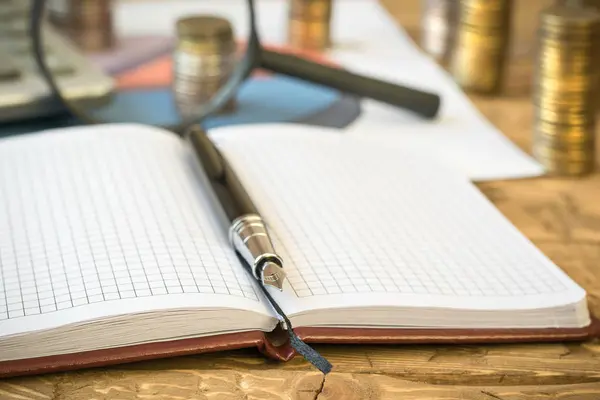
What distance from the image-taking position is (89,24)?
1.15 metres

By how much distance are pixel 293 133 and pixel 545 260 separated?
263 millimetres

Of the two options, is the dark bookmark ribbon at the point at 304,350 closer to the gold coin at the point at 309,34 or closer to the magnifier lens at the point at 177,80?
the magnifier lens at the point at 177,80

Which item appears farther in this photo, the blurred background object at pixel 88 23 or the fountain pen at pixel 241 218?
the blurred background object at pixel 88 23

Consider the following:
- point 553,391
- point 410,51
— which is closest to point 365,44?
point 410,51

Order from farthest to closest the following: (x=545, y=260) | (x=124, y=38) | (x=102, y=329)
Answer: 1. (x=124, y=38)
2. (x=545, y=260)
3. (x=102, y=329)

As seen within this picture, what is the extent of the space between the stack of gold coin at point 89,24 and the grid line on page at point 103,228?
447mm

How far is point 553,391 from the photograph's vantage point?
0.53 meters

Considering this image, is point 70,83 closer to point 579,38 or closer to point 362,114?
point 362,114

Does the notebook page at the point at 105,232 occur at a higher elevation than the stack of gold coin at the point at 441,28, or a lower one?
higher

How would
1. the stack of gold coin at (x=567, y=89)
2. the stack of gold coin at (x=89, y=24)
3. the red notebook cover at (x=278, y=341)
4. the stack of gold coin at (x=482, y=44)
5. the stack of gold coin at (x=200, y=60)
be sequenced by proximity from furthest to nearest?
1. the stack of gold coin at (x=89, y=24)
2. the stack of gold coin at (x=482, y=44)
3. the stack of gold coin at (x=200, y=60)
4. the stack of gold coin at (x=567, y=89)
5. the red notebook cover at (x=278, y=341)

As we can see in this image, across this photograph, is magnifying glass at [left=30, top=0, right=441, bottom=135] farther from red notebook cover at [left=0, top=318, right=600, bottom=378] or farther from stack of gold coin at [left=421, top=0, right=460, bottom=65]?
red notebook cover at [left=0, top=318, right=600, bottom=378]

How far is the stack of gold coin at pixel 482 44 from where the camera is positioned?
1036mm

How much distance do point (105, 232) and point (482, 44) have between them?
61cm

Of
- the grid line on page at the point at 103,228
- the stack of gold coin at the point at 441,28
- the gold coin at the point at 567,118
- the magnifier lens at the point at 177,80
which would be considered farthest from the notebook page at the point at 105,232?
the stack of gold coin at the point at 441,28
